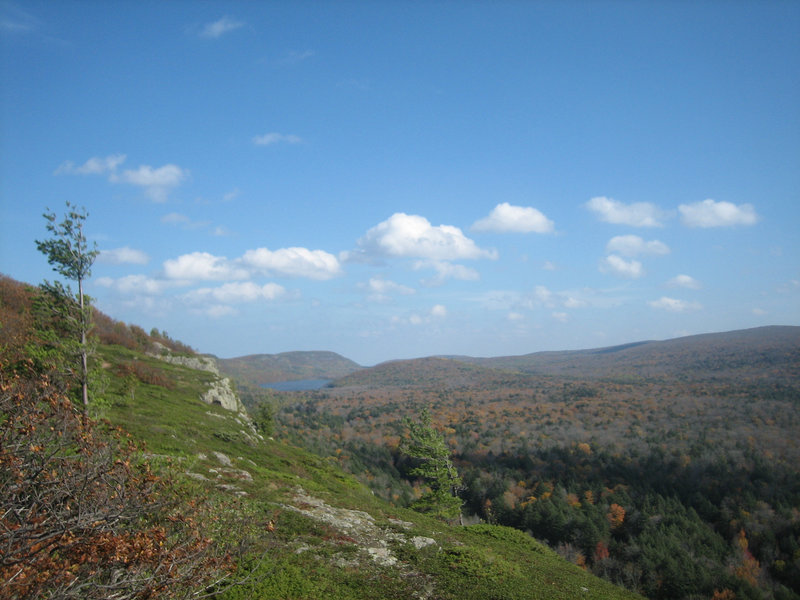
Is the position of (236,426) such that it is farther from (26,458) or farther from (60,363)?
(26,458)

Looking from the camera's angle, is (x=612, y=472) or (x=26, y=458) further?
(x=612, y=472)

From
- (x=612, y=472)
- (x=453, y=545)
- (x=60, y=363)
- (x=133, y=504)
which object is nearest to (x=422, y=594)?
(x=453, y=545)

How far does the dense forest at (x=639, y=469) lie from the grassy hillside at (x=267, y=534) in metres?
21.5

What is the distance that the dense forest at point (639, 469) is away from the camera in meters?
41.2

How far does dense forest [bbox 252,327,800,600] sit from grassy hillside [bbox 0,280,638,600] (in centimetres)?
2151

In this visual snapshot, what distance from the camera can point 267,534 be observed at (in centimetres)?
1200

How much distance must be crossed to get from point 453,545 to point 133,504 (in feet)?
38.2

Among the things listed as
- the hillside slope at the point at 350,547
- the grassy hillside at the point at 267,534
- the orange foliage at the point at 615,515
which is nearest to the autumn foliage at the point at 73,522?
the grassy hillside at the point at 267,534

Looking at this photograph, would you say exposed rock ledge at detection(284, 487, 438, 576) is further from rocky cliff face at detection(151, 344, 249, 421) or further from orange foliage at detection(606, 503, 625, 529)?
orange foliage at detection(606, 503, 625, 529)

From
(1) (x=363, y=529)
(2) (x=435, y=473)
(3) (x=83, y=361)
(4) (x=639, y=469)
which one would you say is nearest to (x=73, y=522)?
(1) (x=363, y=529)

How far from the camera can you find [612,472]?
6612 cm

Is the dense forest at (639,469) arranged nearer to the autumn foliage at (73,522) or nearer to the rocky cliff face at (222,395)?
the rocky cliff face at (222,395)

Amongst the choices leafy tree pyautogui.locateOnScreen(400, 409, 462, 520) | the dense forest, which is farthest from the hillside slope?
the dense forest

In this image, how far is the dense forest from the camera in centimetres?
4122
